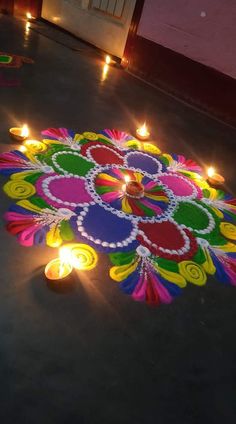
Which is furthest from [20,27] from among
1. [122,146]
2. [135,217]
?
[135,217]

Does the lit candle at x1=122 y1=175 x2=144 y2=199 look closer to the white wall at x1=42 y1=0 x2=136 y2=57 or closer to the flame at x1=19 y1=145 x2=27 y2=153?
the flame at x1=19 y1=145 x2=27 y2=153

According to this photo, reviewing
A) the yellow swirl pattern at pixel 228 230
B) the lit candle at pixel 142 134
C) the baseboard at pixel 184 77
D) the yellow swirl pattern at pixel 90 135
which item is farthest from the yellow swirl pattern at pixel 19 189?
the baseboard at pixel 184 77

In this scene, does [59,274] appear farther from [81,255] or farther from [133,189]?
[133,189]

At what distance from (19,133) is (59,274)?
1598 mm

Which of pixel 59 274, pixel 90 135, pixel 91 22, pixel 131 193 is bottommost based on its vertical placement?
pixel 59 274

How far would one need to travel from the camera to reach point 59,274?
65.4 inches

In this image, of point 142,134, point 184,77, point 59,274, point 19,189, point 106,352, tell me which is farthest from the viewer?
point 184,77

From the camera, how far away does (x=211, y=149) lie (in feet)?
12.4

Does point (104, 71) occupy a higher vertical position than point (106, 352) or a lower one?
higher

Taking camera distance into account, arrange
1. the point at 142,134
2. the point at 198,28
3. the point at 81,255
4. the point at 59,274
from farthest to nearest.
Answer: the point at 198,28 → the point at 142,134 → the point at 81,255 → the point at 59,274

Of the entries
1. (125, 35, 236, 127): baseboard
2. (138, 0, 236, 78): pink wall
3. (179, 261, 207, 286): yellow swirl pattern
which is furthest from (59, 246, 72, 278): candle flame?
(138, 0, 236, 78): pink wall

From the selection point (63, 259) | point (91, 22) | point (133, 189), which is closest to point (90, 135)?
point (133, 189)

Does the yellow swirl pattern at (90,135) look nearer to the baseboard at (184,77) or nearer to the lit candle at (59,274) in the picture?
the lit candle at (59,274)

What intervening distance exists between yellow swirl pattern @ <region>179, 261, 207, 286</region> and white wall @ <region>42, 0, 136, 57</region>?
4842 mm
